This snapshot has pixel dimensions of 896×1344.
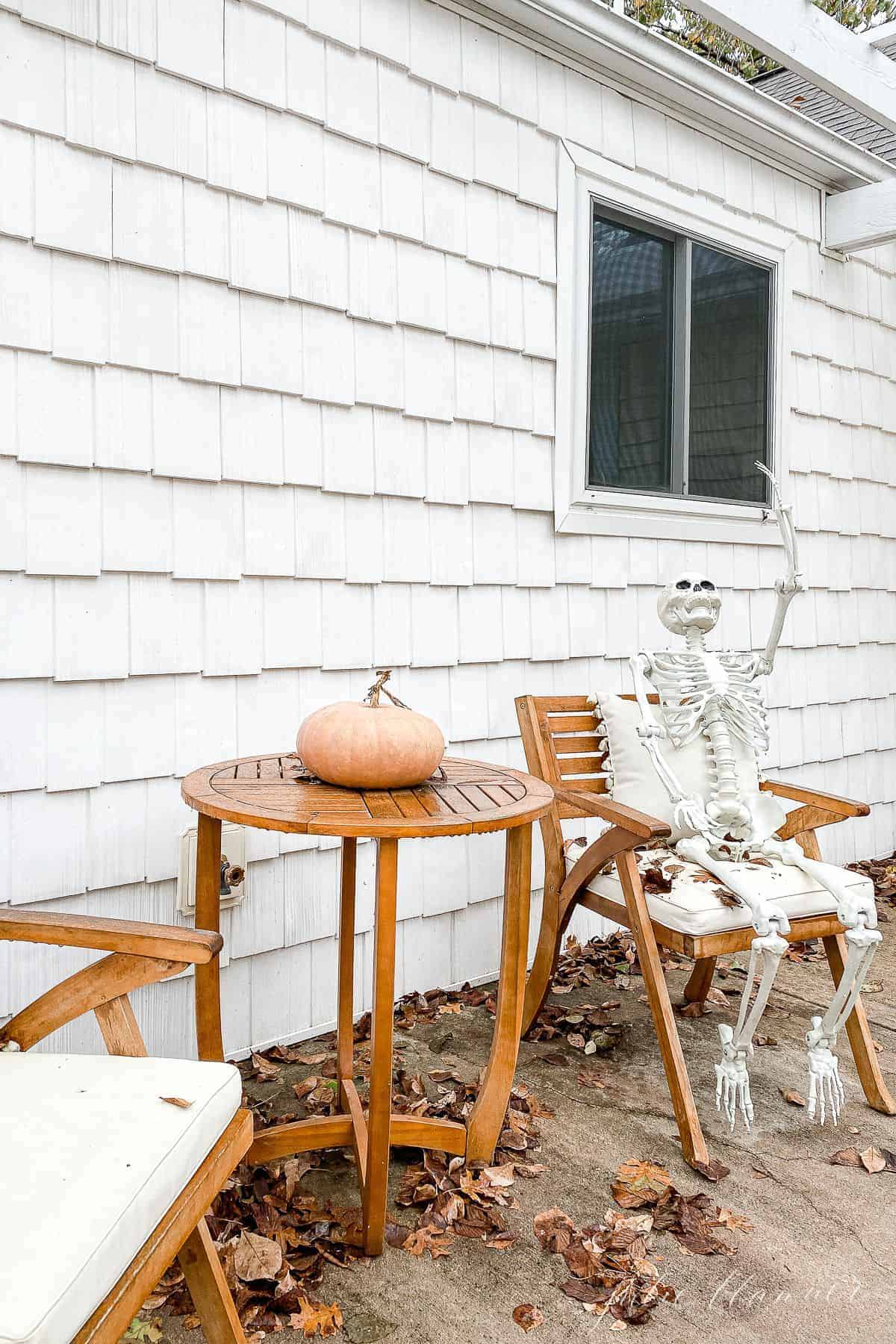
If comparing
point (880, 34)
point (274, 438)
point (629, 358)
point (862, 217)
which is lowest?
point (274, 438)

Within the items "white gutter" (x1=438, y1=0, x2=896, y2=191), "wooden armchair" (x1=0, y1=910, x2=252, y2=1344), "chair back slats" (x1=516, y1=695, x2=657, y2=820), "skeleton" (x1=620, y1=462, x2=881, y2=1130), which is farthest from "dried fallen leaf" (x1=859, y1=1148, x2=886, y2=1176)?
"white gutter" (x1=438, y1=0, x2=896, y2=191)

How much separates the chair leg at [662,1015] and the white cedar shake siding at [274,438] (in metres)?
0.84

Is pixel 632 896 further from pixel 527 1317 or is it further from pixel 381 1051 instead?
pixel 527 1317

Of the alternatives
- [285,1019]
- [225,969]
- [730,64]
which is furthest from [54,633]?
[730,64]

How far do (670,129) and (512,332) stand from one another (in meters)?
1.16

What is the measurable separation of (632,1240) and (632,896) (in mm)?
712

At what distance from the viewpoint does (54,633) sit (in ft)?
7.41

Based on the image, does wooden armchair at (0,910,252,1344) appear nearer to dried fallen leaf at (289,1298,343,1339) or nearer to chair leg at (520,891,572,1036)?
dried fallen leaf at (289,1298,343,1339)

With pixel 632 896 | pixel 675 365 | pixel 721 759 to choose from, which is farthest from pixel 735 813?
pixel 675 365

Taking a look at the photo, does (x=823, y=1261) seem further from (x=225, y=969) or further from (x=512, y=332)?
(x=512, y=332)

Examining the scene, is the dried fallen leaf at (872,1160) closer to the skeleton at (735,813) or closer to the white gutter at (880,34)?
the skeleton at (735,813)

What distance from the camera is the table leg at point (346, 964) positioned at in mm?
2283

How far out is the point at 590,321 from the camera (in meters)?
3.41

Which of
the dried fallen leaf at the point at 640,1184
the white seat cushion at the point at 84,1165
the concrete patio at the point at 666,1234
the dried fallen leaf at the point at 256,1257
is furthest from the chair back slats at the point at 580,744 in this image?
the white seat cushion at the point at 84,1165
